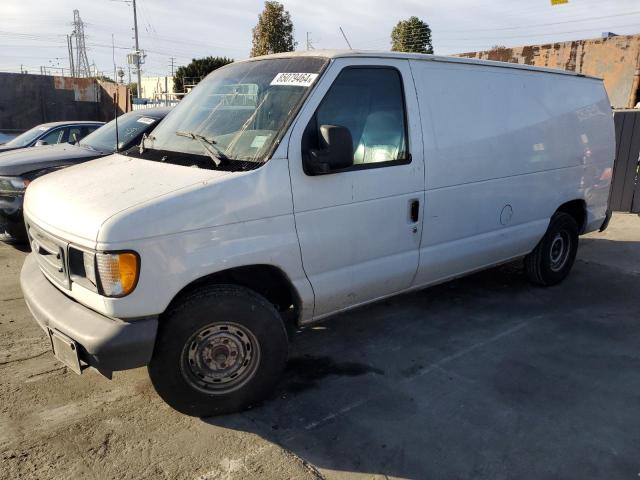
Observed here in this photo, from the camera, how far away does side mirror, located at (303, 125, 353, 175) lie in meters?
3.21

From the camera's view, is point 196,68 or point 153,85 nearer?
point 196,68

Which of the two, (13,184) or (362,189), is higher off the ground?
(362,189)

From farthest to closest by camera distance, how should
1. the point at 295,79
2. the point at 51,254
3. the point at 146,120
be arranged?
1. the point at 146,120
2. the point at 295,79
3. the point at 51,254

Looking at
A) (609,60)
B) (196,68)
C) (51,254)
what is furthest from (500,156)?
(196,68)

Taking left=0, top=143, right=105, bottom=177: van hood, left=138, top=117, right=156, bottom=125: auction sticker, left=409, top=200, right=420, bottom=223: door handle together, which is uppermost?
left=138, top=117, right=156, bottom=125: auction sticker

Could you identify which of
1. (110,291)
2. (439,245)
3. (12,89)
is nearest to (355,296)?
(439,245)

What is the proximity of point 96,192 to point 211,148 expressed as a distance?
73 cm

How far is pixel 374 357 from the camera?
407cm

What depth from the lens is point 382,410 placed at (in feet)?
11.0

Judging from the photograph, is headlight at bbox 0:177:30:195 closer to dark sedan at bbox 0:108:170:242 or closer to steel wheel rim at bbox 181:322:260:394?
dark sedan at bbox 0:108:170:242

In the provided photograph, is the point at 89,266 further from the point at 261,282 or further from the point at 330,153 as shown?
the point at 330,153

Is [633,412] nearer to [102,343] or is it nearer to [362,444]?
[362,444]

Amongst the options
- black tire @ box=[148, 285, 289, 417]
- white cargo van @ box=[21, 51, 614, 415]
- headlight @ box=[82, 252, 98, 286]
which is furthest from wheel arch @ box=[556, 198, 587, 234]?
headlight @ box=[82, 252, 98, 286]

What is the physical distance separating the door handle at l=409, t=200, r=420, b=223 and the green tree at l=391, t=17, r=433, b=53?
1460 inches
